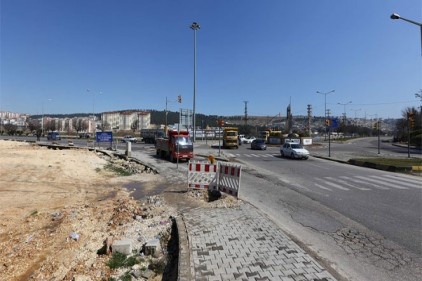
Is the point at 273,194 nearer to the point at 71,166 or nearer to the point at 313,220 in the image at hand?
the point at 313,220

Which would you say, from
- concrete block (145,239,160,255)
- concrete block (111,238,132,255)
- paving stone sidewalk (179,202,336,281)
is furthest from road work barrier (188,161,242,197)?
concrete block (111,238,132,255)

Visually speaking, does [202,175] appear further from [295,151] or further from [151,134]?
[151,134]

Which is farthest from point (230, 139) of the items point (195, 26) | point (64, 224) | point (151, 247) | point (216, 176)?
point (151, 247)

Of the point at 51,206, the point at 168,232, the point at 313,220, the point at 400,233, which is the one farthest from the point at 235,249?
the point at 51,206

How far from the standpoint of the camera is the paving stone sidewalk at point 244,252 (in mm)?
5250

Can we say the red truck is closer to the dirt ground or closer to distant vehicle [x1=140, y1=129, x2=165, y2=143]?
the dirt ground

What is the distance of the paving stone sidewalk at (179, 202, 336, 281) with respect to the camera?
5250 mm

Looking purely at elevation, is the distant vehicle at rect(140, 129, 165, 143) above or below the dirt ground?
above

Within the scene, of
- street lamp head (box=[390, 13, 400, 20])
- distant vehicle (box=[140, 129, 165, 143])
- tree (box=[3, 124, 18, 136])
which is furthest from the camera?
tree (box=[3, 124, 18, 136])

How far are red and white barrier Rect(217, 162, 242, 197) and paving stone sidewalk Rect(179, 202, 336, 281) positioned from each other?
2.57 meters

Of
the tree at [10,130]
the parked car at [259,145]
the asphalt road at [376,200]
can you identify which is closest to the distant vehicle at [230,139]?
the parked car at [259,145]

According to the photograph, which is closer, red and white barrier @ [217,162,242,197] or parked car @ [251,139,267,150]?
red and white barrier @ [217,162,242,197]

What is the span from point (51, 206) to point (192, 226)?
7.04 meters

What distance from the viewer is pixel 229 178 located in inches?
465
